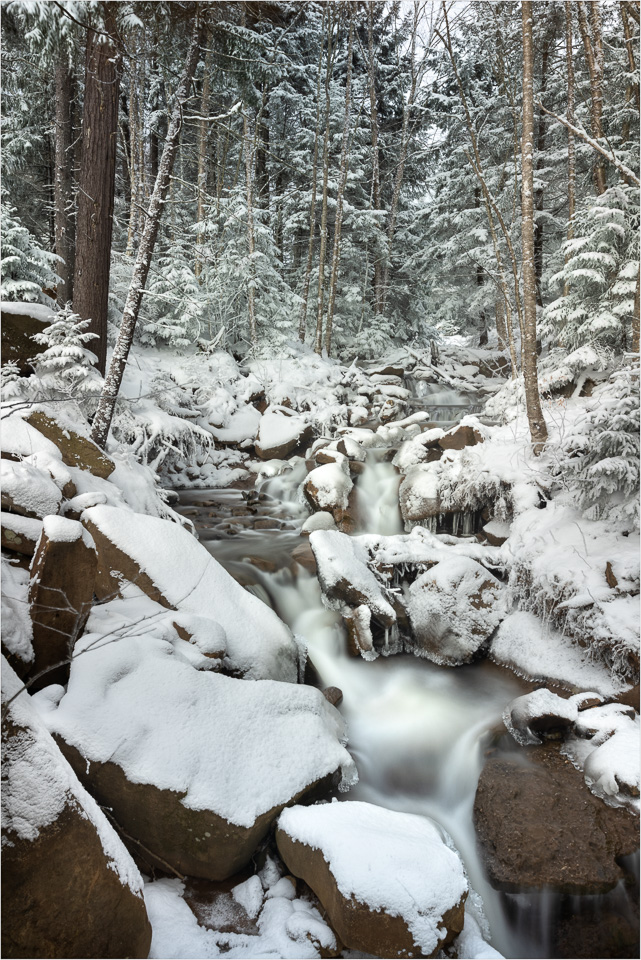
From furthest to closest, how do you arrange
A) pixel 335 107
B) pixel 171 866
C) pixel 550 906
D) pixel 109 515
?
pixel 335 107 < pixel 109 515 < pixel 550 906 < pixel 171 866

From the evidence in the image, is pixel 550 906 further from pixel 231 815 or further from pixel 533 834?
pixel 231 815

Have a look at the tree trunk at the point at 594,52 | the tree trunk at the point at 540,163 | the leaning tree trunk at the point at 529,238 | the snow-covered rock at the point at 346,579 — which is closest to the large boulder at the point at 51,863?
the snow-covered rock at the point at 346,579

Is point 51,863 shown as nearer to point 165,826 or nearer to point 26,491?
point 165,826

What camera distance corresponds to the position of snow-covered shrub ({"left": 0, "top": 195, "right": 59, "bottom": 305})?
800 cm

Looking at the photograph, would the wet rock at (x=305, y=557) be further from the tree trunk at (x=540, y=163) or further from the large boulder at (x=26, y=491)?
the tree trunk at (x=540, y=163)

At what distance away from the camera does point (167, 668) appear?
3582mm

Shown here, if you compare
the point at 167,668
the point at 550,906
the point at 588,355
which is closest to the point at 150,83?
the point at 588,355

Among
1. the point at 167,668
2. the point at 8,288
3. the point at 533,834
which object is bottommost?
the point at 533,834

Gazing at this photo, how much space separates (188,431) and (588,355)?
7983 mm

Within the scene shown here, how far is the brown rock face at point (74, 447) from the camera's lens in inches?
225

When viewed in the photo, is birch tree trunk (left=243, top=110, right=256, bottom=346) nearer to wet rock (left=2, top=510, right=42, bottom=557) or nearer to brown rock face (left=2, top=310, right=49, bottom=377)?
brown rock face (left=2, top=310, right=49, bottom=377)

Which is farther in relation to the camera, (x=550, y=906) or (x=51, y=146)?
(x=51, y=146)

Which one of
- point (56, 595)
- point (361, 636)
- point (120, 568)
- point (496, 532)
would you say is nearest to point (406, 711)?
point (361, 636)

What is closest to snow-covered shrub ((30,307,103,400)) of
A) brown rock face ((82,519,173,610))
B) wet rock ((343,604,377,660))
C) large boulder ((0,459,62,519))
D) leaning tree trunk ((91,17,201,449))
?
leaning tree trunk ((91,17,201,449))
